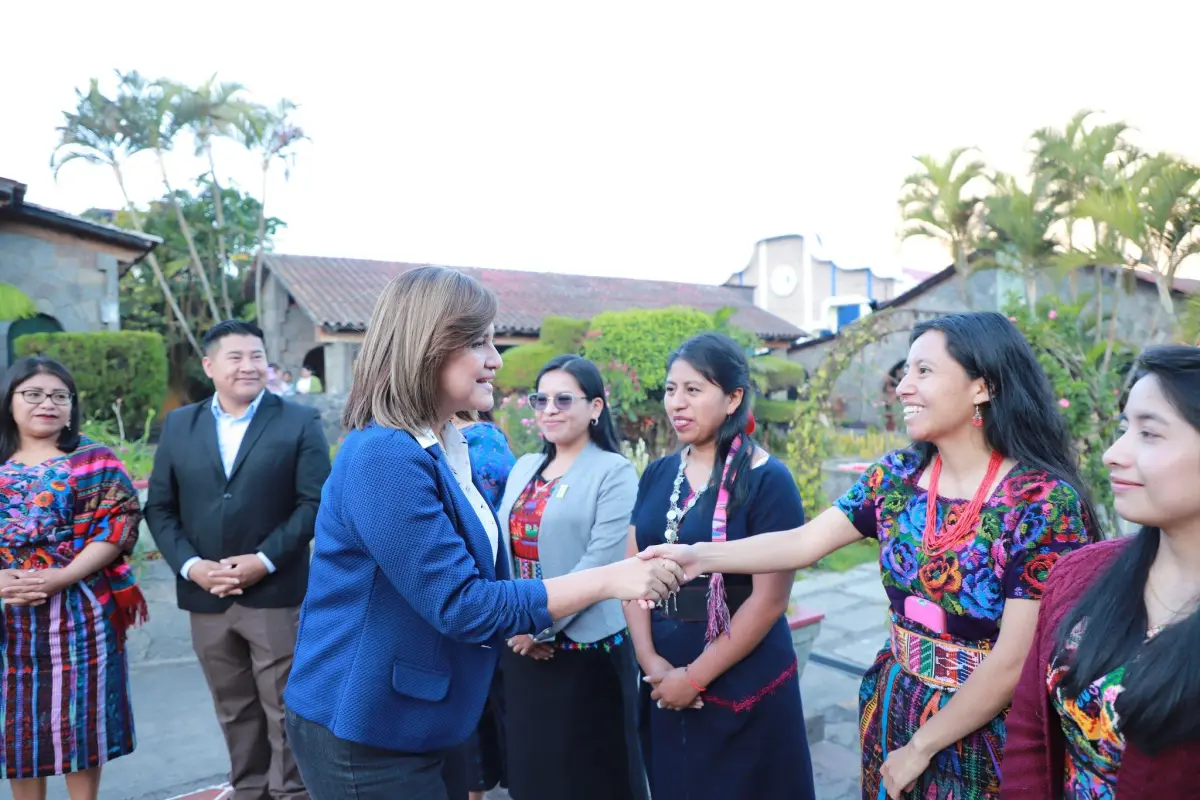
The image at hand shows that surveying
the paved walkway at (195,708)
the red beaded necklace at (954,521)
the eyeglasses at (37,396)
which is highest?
the eyeglasses at (37,396)

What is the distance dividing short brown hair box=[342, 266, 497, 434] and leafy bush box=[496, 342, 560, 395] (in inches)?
409

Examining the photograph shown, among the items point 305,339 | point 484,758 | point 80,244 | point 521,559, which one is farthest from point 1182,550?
point 305,339

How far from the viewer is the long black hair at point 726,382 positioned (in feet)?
9.38

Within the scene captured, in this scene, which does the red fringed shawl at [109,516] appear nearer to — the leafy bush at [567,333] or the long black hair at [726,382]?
the long black hair at [726,382]

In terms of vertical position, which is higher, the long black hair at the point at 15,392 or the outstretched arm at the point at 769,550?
the long black hair at the point at 15,392

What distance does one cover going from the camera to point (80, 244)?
11.8 meters

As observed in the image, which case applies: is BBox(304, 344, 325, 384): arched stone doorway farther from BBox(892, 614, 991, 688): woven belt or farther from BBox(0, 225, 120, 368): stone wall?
BBox(892, 614, 991, 688): woven belt

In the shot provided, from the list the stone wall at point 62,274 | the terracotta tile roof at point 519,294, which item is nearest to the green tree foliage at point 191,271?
the terracotta tile roof at point 519,294

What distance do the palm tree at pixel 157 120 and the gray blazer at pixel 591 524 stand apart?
758 inches

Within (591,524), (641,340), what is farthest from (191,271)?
(591,524)

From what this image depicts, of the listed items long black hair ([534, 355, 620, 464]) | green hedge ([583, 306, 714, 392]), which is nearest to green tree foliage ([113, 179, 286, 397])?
green hedge ([583, 306, 714, 392])

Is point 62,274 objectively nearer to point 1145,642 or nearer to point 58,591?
point 58,591

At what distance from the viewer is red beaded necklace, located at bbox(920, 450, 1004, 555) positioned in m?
2.05

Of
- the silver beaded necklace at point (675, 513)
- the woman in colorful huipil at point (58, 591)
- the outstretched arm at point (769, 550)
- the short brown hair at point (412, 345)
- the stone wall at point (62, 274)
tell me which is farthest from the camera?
the stone wall at point (62, 274)
